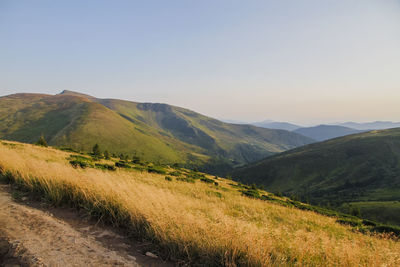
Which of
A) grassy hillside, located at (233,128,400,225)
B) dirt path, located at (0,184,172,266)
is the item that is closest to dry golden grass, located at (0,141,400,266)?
dirt path, located at (0,184,172,266)

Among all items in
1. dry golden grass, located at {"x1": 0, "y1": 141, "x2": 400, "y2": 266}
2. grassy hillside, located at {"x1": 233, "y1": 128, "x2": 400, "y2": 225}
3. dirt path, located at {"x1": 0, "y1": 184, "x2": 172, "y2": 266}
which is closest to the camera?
dirt path, located at {"x1": 0, "y1": 184, "x2": 172, "y2": 266}

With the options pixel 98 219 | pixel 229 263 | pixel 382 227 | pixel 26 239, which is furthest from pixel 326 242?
pixel 382 227

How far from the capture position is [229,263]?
4.20 m

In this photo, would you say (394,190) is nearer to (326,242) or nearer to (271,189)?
(271,189)

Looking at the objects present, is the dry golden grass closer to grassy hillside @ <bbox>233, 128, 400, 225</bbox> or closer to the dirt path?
the dirt path

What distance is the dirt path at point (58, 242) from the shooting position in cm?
401

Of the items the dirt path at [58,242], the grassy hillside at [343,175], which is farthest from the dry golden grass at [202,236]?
the grassy hillside at [343,175]

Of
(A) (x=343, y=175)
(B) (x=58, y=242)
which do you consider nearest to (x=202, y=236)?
(B) (x=58, y=242)

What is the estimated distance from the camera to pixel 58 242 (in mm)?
4609

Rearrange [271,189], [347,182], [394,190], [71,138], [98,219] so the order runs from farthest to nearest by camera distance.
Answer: [71,138], [271,189], [347,182], [394,190], [98,219]

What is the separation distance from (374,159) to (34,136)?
1114 ft

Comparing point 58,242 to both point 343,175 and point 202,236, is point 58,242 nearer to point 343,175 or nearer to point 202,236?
point 202,236

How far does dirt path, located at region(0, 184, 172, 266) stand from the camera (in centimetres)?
401

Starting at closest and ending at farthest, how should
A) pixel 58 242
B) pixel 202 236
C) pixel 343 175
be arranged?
pixel 58 242, pixel 202 236, pixel 343 175
